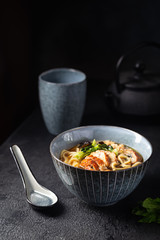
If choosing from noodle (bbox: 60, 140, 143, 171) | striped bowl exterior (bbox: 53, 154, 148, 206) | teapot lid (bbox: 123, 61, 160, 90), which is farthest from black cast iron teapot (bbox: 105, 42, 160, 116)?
striped bowl exterior (bbox: 53, 154, 148, 206)

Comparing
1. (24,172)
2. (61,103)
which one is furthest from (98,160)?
(61,103)

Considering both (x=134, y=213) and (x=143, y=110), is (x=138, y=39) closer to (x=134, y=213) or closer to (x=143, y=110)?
(x=143, y=110)

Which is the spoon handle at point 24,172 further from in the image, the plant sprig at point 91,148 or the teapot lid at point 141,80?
the teapot lid at point 141,80

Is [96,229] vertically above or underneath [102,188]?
underneath

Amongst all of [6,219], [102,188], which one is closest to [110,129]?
[102,188]

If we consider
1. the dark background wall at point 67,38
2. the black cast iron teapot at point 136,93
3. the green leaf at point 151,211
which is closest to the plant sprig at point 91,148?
the green leaf at point 151,211
